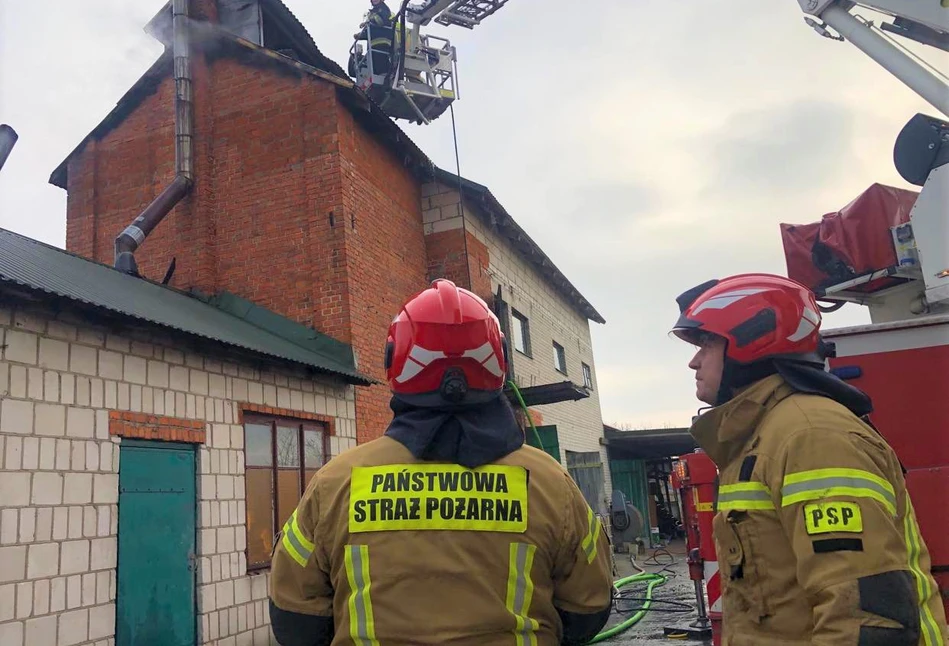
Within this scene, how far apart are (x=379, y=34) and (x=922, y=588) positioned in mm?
15314

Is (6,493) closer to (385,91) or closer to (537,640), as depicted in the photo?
(537,640)

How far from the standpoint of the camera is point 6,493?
5.27 metres

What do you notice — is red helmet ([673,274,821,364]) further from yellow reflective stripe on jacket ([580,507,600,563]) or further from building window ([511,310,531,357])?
building window ([511,310,531,357])

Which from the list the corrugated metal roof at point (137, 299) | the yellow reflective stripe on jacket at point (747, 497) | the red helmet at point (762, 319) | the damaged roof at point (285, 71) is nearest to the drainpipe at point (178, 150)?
the damaged roof at point (285, 71)

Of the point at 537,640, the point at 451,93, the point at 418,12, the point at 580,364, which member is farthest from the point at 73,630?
the point at 580,364

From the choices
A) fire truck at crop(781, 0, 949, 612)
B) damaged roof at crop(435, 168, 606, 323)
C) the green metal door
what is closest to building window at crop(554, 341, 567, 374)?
damaged roof at crop(435, 168, 606, 323)

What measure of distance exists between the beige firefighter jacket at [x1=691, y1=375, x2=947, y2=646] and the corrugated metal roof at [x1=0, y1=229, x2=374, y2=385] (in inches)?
200

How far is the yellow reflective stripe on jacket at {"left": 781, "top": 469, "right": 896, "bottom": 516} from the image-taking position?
178 cm

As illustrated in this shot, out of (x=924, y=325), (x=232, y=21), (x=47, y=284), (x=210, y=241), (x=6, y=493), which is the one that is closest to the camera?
(x=924, y=325)

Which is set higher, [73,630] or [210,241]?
[210,241]

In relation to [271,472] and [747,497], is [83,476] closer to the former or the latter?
[271,472]

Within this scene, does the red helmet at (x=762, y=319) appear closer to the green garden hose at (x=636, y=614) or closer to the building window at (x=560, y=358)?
the green garden hose at (x=636, y=614)

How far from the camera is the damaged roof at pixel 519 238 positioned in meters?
14.1

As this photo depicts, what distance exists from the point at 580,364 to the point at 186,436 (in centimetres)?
1728
